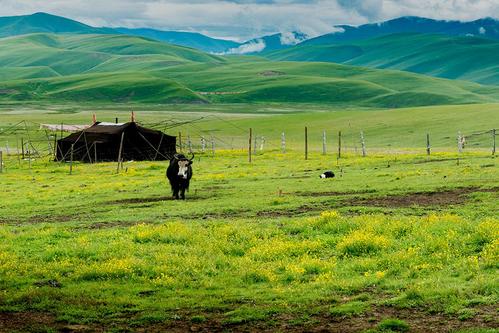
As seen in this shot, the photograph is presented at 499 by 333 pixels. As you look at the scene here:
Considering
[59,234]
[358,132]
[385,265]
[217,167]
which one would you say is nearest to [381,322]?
[385,265]

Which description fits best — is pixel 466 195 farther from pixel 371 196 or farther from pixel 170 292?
pixel 170 292

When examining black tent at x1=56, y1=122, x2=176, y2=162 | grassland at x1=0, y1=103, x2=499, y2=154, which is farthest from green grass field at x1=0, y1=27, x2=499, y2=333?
grassland at x1=0, y1=103, x2=499, y2=154

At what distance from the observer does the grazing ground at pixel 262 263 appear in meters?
13.4

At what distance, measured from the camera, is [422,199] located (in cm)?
2864

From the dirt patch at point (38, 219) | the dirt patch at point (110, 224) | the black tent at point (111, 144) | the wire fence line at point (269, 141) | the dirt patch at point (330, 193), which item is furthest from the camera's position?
the wire fence line at point (269, 141)

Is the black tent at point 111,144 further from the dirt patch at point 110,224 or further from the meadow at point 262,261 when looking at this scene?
the dirt patch at point 110,224

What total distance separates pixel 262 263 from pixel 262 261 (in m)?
0.36

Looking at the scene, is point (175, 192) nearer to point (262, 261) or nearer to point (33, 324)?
point (262, 261)

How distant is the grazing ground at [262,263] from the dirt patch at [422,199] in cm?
7

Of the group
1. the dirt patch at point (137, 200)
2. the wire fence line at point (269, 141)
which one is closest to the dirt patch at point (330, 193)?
the dirt patch at point (137, 200)

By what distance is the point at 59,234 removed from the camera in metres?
22.0

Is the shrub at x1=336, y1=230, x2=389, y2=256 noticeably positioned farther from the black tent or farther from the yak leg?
the black tent

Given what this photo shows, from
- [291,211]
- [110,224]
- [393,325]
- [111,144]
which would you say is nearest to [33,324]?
[393,325]

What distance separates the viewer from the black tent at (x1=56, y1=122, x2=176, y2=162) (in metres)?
72.9
